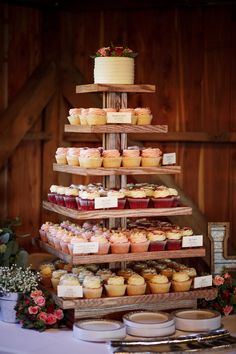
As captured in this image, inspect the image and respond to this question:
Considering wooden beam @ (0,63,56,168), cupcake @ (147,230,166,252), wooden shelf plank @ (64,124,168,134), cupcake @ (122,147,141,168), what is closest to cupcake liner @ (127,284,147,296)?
cupcake @ (147,230,166,252)

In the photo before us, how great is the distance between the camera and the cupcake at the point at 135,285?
16.0 feet

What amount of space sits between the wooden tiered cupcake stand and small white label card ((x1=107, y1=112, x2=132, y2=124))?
3 centimetres

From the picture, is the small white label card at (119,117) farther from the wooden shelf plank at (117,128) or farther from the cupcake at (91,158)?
the cupcake at (91,158)

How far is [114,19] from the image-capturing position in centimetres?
666

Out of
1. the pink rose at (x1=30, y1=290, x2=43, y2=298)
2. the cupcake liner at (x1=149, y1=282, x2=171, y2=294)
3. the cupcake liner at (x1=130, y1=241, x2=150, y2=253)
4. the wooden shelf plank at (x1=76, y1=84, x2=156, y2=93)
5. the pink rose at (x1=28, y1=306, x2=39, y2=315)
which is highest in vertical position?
the wooden shelf plank at (x1=76, y1=84, x2=156, y2=93)

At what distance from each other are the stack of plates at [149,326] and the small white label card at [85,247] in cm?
43

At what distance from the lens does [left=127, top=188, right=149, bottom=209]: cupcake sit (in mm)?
4930

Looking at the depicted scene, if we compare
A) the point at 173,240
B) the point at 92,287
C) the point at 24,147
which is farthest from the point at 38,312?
the point at 24,147

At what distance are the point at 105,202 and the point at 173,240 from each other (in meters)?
0.50

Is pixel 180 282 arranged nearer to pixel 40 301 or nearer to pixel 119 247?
pixel 119 247

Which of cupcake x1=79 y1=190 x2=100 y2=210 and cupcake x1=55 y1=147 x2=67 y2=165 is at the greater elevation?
cupcake x1=55 y1=147 x2=67 y2=165

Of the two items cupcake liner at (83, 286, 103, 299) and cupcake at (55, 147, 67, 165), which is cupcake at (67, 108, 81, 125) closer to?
cupcake at (55, 147, 67, 165)

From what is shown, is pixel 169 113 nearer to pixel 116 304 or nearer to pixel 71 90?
pixel 71 90

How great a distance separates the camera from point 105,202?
15.8 feet
